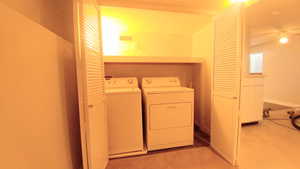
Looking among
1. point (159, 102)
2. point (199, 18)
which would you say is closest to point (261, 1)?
point (199, 18)

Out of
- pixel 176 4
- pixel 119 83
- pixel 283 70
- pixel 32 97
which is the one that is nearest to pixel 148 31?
pixel 176 4

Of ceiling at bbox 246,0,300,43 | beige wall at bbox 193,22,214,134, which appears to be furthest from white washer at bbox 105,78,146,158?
ceiling at bbox 246,0,300,43

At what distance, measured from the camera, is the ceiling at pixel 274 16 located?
80.3 inches

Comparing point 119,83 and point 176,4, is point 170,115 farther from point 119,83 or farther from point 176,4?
point 176,4

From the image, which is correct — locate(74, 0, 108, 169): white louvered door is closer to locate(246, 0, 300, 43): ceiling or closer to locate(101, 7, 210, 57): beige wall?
locate(101, 7, 210, 57): beige wall

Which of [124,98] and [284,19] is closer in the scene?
[124,98]

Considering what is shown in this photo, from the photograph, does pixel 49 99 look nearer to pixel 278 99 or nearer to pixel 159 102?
pixel 159 102

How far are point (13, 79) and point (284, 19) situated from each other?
14.7 feet

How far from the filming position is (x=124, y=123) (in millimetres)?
1758

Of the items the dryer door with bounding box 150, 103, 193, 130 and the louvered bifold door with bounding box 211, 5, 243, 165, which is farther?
the dryer door with bounding box 150, 103, 193, 130

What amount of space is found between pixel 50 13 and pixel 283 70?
269 inches

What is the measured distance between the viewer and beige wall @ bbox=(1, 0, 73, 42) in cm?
100

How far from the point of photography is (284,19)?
269 cm

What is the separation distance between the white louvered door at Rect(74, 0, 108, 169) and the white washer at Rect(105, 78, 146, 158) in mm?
349
